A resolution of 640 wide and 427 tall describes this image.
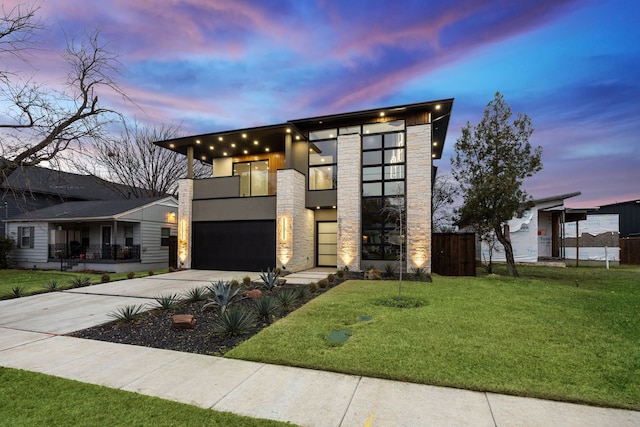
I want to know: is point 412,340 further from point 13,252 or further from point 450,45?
point 13,252

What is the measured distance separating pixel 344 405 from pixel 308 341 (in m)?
1.79

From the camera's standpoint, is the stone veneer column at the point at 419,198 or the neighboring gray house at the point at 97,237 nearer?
the stone veneer column at the point at 419,198

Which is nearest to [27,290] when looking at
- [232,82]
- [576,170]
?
Answer: [232,82]

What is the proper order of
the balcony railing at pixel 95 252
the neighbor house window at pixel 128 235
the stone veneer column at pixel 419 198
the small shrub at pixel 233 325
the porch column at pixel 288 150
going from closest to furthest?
the small shrub at pixel 233 325 → the stone veneer column at pixel 419 198 → the porch column at pixel 288 150 → the balcony railing at pixel 95 252 → the neighbor house window at pixel 128 235

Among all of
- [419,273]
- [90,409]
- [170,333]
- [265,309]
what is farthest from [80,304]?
[419,273]

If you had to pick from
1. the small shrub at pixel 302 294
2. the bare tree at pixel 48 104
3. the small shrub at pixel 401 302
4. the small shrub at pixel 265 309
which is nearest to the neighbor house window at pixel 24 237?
the bare tree at pixel 48 104

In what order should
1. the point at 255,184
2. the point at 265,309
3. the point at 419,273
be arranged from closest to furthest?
1. the point at 265,309
2. the point at 419,273
3. the point at 255,184

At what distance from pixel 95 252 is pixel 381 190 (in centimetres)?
1813

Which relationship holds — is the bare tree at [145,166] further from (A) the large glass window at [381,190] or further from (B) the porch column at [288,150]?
(A) the large glass window at [381,190]

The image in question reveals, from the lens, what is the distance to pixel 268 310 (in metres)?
5.93

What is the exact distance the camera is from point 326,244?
1567 centimetres

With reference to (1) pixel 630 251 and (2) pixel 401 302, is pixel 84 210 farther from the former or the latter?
(1) pixel 630 251

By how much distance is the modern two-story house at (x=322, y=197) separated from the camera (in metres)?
12.9

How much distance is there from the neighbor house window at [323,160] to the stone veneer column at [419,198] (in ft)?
11.9
